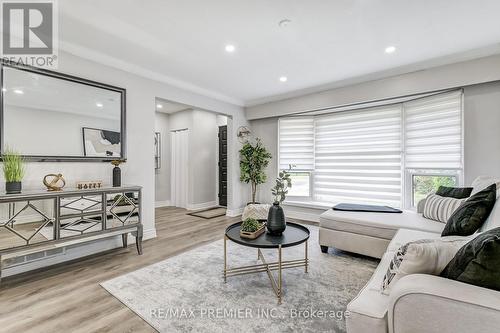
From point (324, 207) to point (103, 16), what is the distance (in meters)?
4.18

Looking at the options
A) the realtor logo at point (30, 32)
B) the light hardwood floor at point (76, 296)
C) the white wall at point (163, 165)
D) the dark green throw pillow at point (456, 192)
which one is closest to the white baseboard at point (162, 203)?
the white wall at point (163, 165)

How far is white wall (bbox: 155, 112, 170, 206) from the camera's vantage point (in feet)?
20.0

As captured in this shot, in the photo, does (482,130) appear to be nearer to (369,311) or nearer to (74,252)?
(369,311)

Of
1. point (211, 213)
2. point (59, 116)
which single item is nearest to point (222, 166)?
point (211, 213)

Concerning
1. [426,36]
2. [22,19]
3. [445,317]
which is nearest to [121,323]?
[445,317]

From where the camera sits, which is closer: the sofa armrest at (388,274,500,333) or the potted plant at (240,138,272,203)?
the sofa armrest at (388,274,500,333)

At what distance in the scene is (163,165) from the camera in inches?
246

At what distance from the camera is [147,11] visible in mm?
2082

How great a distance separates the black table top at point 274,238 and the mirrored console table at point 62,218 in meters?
1.44

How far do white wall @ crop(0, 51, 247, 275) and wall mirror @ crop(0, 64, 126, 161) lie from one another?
0.10m

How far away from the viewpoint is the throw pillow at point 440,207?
2.40 metres

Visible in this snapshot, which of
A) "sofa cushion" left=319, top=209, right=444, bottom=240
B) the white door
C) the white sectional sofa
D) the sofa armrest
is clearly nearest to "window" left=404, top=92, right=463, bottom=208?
Answer: "sofa cushion" left=319, top=209, right=444, bottom=240

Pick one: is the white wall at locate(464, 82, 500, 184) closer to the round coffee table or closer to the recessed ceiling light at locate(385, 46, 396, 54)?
the recessed ceiling light at locate(385, 46, 396, 54)

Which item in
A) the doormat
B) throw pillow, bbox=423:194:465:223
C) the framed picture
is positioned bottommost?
the doormat
